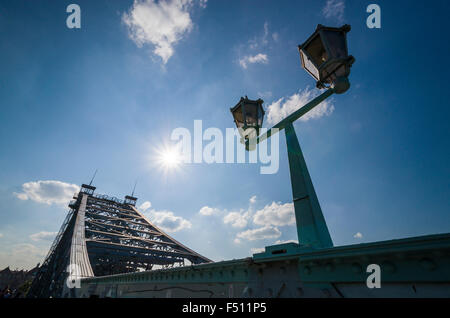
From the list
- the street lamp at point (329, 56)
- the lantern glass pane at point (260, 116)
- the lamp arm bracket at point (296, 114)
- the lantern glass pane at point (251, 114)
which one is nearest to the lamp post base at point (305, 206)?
the lamp arm bracket at point (296, 114)

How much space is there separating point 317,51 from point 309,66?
1.12ft

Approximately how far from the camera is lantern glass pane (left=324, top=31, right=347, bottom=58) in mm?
3871

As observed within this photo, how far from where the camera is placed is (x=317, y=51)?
4.20 metres

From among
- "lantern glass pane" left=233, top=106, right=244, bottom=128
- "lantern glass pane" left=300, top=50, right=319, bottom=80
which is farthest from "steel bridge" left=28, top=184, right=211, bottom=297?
"lantern glass pane" left=300, top=50, right=319, bottom=80

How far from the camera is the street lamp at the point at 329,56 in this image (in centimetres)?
381

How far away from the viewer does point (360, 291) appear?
2494mm

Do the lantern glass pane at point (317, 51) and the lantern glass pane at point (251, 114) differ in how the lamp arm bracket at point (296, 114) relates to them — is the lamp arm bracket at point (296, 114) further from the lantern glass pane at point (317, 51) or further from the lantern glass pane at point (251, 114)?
the lantern glass pane at point (317, 51)

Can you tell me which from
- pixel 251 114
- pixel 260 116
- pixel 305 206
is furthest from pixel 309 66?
pixel 305 206

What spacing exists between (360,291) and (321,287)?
45cm

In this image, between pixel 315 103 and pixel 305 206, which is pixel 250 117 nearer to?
pixel 315 103

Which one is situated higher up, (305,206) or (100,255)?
(305,206)

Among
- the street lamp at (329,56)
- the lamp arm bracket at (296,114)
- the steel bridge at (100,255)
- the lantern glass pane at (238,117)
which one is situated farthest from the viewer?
the steel bridge at (100,255)
